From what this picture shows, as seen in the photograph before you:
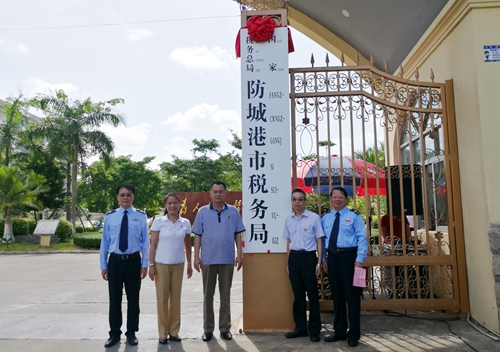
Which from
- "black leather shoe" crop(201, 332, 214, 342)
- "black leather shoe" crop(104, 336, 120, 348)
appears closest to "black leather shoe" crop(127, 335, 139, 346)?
"black leather shoe" crop(104, 336, 120, 348)

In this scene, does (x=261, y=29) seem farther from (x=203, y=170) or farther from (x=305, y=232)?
(x=203, y=170)

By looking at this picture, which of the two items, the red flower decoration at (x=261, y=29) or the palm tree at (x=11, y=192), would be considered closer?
the red flower decoration at (x=261, y=29)

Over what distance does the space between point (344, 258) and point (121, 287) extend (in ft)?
6.89

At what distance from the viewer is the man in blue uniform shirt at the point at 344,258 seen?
362cm

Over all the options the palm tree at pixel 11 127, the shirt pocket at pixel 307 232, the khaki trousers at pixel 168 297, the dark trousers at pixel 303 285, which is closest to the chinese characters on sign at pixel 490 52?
the shirt pocket at pixel 307 232

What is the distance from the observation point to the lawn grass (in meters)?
14.7

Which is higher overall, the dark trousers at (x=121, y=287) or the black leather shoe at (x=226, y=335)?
the dark trousers at (x=121, y=287)

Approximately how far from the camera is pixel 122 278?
374 cm

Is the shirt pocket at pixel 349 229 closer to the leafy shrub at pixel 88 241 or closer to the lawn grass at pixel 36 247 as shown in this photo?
the leafy shrub at pixel 88 241

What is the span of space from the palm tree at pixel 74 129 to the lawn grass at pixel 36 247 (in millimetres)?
2138

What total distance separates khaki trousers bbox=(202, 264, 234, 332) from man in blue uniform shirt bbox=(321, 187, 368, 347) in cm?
97

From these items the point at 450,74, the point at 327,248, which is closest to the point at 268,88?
the point at 327,248

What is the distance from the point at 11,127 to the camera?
1900cm

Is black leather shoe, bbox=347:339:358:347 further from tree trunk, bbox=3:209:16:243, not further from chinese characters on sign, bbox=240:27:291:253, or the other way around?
tree trunk, bbox=3:209:16:243
